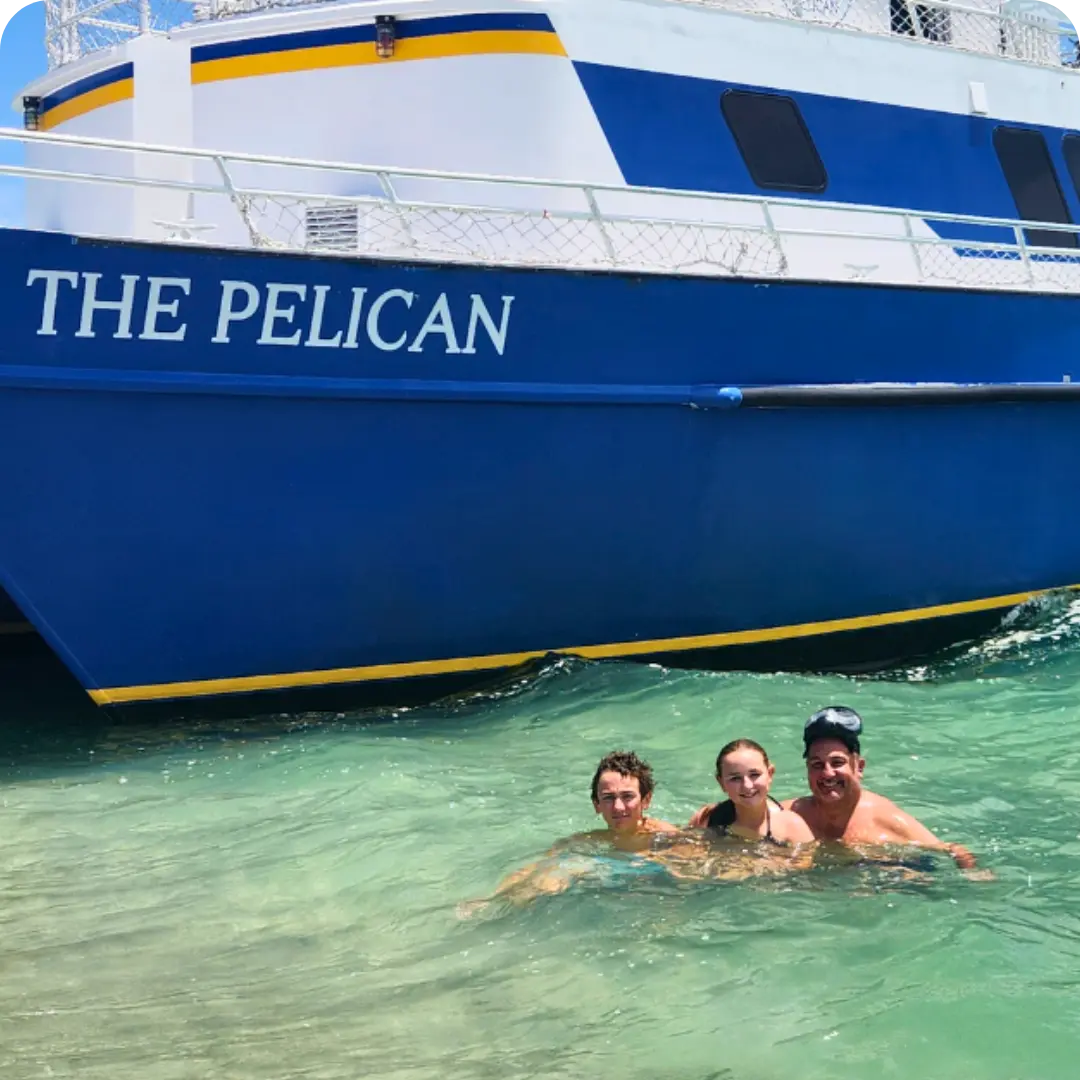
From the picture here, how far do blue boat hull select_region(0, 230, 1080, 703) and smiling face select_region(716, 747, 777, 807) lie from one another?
221cm

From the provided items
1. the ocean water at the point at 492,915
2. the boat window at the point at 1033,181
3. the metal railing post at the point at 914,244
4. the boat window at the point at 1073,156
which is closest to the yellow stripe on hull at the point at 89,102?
the ocean water at the point at 492,915

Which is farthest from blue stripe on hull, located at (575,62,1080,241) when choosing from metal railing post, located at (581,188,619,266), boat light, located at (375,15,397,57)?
boat light, located at (375,15,397,57)

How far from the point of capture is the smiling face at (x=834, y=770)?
4.53 metres

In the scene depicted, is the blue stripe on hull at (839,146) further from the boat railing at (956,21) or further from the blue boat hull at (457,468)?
the blue boat hull at (457,468)

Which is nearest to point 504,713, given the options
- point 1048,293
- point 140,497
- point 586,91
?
point 140,497

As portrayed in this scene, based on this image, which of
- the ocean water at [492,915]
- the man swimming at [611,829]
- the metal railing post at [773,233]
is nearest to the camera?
the ocean water at [492,915]

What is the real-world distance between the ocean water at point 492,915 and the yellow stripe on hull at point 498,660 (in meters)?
0.18

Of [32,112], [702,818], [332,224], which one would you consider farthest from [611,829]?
[32,112]

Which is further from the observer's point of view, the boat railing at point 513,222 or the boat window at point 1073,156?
the boat window at point 1073,156

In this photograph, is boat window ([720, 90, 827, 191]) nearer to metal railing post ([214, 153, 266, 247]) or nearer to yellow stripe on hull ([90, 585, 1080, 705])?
yellow stripe on hull ([90, 585, 1080, 705])

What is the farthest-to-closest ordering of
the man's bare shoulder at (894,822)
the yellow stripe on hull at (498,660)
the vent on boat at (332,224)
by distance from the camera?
the vent on boat at (332,224) < the yellow stripe on hull at (498,660) < the man's bare shoulder at (894,822)

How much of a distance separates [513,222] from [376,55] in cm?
130

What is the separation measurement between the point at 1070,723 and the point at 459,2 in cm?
439

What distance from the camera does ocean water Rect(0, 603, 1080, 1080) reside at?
3486 millimetres
